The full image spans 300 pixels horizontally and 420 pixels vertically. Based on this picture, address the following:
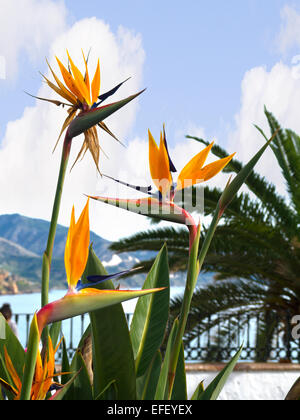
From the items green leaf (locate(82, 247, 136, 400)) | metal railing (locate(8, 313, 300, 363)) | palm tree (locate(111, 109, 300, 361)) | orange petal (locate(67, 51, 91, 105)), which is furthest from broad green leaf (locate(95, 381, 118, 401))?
metal railing (locate(8, 313, 300, 363))

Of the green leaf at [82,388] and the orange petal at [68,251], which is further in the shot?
the green leaf at [82,388]

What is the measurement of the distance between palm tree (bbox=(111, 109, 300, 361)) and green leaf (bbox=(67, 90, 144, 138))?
355 cm

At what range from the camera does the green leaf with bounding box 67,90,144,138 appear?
643 millimetres

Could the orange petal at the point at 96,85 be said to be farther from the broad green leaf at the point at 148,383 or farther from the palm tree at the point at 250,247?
the palm tree at the point at 250,247

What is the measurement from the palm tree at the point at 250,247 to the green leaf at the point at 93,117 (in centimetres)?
355

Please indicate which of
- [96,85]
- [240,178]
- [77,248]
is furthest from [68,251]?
[96,85]

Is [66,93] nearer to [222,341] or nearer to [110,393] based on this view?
[110,393]

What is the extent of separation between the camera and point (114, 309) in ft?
2.09

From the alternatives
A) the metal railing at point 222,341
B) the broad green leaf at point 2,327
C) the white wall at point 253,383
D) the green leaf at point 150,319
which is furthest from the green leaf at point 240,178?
the metal railing at point 222,341

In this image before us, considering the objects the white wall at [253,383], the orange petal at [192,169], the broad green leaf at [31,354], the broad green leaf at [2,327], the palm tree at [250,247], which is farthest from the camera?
the palm tree at [250,247]

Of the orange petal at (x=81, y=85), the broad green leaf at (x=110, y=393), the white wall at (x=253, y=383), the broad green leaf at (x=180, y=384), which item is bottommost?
the white wall at (x=253, y=383)

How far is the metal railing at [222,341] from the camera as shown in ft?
15.5
